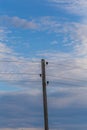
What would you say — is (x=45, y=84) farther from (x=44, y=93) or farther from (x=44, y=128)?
(x=44, y=128)

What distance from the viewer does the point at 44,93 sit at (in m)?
31.0

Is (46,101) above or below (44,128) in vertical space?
above

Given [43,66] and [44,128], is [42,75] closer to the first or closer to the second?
[43,66]

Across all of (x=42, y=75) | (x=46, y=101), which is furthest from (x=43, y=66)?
(x=46, y=101)

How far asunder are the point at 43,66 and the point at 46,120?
4.51 metres

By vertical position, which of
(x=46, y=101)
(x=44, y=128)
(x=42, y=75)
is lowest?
(x=44, y=128)

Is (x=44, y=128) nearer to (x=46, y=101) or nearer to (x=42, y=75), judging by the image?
(x=46, y=101)

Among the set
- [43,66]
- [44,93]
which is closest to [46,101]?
[44,93]

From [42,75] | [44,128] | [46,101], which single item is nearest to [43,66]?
[42,75]

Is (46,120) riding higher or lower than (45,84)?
lower

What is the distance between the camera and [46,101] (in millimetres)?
30797

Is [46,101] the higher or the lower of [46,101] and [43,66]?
the lower

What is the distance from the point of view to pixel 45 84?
31.3 m

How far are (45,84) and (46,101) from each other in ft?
4.83
